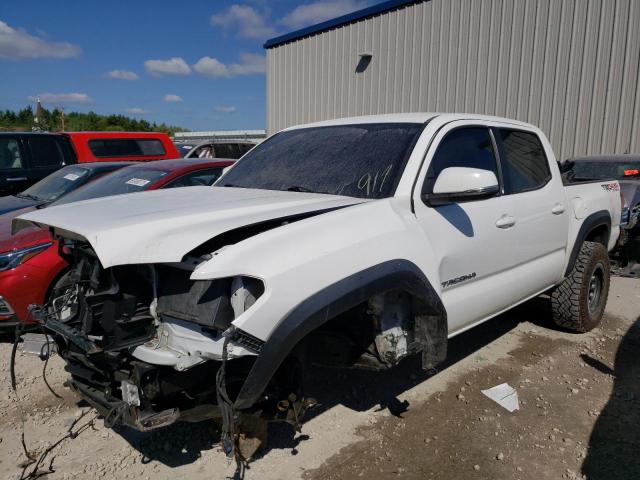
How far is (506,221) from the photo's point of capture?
11.4 ft

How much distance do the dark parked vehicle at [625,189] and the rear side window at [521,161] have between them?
2.07 meters

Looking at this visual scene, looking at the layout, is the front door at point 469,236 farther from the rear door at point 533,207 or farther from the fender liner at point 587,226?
the fender liner at point 587,226

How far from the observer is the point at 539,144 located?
4.31m

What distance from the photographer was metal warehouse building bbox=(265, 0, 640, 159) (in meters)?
10.2

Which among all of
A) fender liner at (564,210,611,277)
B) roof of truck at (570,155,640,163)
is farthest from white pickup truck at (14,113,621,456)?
roof of truck at (570,155,640,163)

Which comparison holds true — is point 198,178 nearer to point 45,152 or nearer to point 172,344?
point 172,344

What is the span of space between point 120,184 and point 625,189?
6.66 meters

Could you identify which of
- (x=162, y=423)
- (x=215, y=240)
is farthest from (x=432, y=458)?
(x=215, y=240)

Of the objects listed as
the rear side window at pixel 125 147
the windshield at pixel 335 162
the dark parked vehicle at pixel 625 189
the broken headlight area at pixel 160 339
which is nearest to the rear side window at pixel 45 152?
the rear side window at pixel 125 147

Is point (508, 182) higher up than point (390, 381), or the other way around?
point (508, 182)

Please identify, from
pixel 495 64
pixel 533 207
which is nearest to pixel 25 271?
pixel 533 207

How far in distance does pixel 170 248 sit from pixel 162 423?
0.78 meters

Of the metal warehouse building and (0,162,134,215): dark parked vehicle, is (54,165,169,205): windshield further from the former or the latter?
the metal warehouse building

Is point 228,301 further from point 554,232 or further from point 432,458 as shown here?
point 554,232
